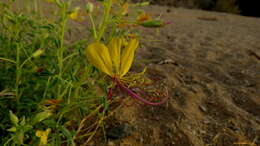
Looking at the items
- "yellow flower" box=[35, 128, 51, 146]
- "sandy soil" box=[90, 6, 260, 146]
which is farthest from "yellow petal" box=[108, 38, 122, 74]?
"sandy soil" box=[90, 6, 260, 146]

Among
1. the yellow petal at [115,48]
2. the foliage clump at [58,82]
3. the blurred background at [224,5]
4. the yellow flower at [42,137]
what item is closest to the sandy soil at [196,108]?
the foliage clump at [58,82]

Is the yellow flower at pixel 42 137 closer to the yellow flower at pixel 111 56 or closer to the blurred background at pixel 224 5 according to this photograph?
the yellow flower at pixel 111 56

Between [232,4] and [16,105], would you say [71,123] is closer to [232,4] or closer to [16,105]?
[16,105]

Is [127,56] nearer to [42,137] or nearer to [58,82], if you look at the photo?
[58,82]

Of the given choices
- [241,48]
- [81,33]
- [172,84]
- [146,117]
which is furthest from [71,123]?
[241,48]

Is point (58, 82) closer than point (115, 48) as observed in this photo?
No

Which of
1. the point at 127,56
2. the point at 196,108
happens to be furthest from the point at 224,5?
the point at 127,56
